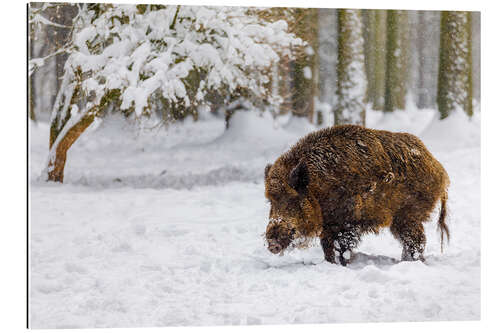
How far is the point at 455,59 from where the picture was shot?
5543 millimetres

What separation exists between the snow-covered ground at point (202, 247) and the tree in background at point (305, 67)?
208mm

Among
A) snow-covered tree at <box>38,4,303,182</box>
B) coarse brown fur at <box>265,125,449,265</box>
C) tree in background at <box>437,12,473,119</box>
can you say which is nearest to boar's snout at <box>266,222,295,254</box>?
coarse brown fur at <box>265,125,449,265</box>

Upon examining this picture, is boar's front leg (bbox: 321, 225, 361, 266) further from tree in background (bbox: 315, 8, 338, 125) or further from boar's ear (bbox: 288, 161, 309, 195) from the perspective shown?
tree in background (bbox: 315, 8, 338, 125)

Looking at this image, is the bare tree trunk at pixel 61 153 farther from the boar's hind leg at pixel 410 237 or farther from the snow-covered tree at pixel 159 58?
the boar's hind leg at pixel 410 237

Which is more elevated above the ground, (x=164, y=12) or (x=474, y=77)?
(x=164, y=12)

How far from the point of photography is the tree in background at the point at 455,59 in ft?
18.1

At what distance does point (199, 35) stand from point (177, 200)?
1.34 m

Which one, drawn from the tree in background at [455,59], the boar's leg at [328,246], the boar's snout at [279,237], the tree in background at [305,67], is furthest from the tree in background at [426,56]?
the boar's snout at [279,237]

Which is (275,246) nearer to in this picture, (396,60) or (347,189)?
(347,189)

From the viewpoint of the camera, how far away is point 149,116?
518 centimetres

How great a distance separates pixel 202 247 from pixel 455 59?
8.71 feet

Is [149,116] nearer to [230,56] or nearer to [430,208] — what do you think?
[230,56]

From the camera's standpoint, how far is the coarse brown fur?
15.5 ft
